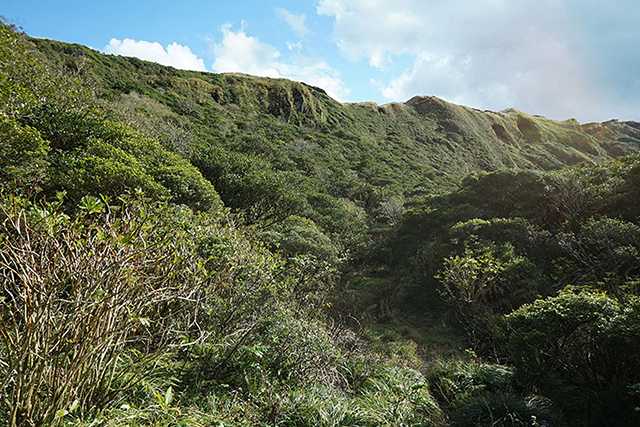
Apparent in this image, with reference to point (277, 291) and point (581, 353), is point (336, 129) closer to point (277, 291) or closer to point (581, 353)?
point (277, 291)

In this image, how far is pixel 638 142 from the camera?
61.1 metres

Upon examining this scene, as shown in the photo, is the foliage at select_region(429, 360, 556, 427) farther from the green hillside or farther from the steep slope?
the steep slope

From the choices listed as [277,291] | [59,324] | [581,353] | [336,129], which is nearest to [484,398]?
[581,353]

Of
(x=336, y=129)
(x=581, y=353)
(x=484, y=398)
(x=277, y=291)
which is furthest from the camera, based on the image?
(x=336, y=129)

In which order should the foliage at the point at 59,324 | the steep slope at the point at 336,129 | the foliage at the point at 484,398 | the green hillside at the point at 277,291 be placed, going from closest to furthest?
the foliage at the point at 59,324 → the green hillside at the point at 277,291 → the foliage at the point at 484,398 → the steep slope at the point at 336,129

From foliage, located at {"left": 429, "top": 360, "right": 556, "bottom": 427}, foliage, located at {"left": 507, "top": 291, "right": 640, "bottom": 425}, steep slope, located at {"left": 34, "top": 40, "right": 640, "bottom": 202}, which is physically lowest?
foliage, located at {"left": 429, "top": 360, "right": 556, "bottom": 427}

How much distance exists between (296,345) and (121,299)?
2564 millimetres

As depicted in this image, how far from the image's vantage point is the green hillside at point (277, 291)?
2227 mm

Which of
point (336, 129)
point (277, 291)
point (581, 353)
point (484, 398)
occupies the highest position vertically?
point (336, 129)

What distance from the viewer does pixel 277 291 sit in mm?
5207

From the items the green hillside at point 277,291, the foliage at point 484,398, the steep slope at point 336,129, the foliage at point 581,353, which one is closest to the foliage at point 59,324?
the green hillside at point 277,291

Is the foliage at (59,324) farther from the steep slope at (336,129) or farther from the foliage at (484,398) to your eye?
the steep slope at (336,129)

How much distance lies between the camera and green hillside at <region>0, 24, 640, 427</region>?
7.30 ft

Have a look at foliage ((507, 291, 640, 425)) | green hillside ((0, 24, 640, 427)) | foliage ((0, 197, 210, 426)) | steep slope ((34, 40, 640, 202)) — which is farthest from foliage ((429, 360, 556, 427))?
steep slope ((34, 40, 640, 202))
